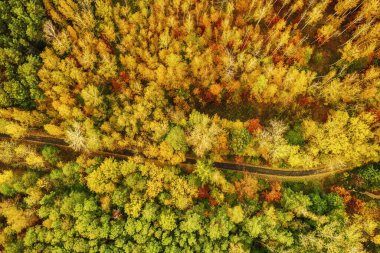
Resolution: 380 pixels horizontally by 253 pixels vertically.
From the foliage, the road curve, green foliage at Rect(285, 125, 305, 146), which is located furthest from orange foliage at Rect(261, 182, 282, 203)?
green foliage at Rect(285, 125, 305, 146)

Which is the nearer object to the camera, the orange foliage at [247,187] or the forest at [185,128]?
the forest at [185,128]

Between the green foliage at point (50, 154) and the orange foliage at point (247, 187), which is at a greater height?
the green foliage at point (50, 154)

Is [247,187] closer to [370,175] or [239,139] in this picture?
[239,139]

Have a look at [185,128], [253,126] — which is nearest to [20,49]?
[185,128]

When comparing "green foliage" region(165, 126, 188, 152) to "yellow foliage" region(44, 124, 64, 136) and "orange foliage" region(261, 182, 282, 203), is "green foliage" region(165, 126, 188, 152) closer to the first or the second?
"orange foliage" region(261, 182, 282, 203)

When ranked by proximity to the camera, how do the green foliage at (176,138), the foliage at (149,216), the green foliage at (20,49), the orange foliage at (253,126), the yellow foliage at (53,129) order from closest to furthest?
the foliage at (149,216) < the green foliage at (176,138) < the green foliage at (20,49) < the yellow foliage at (53,129) < the orange foliage at (253,126)

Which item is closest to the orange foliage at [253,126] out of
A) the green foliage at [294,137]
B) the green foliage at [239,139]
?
the green foliage at [239,139]

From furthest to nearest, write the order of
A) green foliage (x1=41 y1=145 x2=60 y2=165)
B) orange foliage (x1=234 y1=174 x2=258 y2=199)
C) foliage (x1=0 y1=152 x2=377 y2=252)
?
green foliage (x1=41 y1=145 x2=60 y2=165) → orange foliage (x1=234 y1=174 x2=258 y2=199) → foliage (x1=0 y1=152 x2=377 y2=252)

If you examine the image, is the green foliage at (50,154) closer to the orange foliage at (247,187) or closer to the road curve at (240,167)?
the road curve at (240,167)
